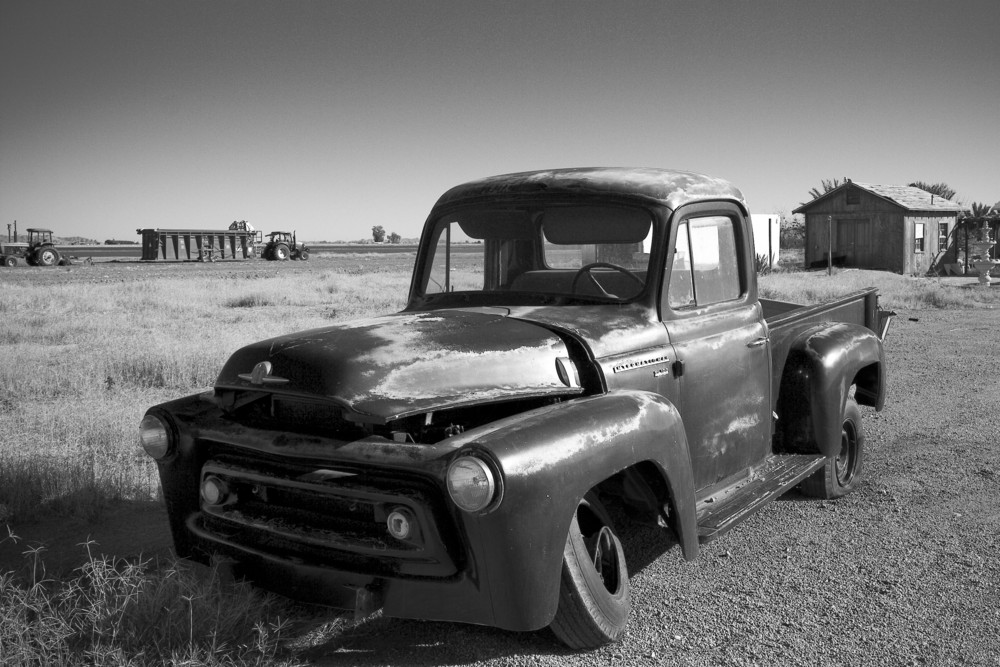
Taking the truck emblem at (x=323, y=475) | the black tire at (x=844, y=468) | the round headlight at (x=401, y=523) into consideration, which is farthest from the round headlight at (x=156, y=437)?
the black tire at (x=844, y=468)

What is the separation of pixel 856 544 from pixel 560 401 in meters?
2.04

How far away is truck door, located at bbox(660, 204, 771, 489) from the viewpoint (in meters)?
3.94

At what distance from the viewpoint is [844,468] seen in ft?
17.7

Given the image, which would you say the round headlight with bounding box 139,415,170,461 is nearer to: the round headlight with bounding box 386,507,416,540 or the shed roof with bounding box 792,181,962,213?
the round headlight with bounding box 386,507,416,540

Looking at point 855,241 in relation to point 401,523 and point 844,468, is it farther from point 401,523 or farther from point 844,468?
point 401,523

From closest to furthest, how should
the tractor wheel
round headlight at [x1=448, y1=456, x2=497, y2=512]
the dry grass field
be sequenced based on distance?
round headlight at [x1=448, y1=456, x2=497, y2=512] < the dry grass field < the tractor wheel

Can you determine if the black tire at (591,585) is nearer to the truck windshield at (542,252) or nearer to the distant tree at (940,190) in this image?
the truck windshield at (542,252)

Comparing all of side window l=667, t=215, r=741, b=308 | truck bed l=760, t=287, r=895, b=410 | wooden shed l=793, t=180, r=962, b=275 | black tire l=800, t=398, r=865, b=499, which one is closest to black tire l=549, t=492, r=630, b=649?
side window l=667, t=215, r=741, b=308

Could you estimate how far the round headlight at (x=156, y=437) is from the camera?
3457 millimetres

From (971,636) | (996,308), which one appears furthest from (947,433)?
(996,308)

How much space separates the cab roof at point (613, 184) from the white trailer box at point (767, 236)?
2974cm

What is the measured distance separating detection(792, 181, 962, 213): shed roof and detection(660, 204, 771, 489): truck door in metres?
28.1

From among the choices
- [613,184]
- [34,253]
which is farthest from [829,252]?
[34,253]

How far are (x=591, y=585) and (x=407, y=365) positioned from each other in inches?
40.2
